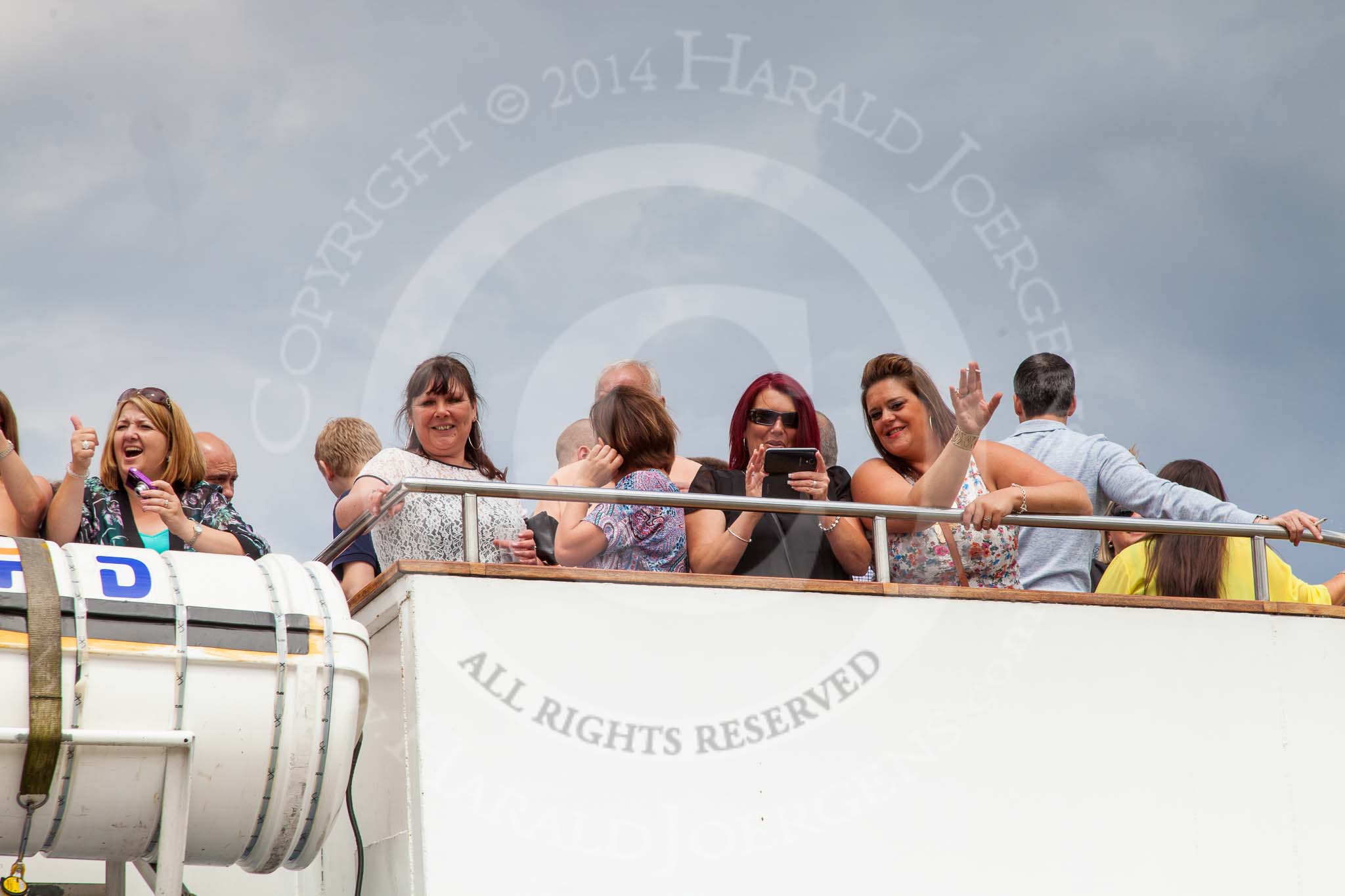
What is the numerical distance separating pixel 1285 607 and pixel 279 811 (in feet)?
10.7

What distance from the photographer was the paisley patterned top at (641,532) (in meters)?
4.05

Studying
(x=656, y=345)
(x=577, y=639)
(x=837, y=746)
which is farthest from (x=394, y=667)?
(x=656, y=345)

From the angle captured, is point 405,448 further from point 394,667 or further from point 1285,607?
point 1285,607

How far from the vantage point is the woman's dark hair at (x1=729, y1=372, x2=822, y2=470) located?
4410 millimetres

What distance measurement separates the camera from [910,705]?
13.5 ft

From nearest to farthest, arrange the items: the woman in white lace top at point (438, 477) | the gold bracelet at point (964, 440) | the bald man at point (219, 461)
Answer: the woman in white lace top at point (438, 477) → the gold bracelet at point (964, 440) → the bald man at point (219, 461)

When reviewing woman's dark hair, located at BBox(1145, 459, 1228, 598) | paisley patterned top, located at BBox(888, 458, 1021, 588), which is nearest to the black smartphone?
paisley patterned top, located at BBox(888, 458, 1021, 588)

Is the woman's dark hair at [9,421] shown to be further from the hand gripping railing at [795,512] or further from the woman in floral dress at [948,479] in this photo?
the woman in floral dress at [948,479]

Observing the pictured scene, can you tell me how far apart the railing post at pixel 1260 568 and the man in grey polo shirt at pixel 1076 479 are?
10 centimetres

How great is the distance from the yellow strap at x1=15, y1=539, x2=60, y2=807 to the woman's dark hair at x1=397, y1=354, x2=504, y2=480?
5.12 feet

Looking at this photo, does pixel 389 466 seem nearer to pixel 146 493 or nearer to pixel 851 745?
pixel 146 493

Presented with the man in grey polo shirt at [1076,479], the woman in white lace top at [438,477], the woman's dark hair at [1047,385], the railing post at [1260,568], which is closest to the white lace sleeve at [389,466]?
the woman in white lace top at [438,477]

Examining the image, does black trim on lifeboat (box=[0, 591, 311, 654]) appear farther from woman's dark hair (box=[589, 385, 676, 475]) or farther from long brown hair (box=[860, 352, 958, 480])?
long brown hair (box=[860, 352, 958, 480])

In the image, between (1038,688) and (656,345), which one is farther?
(656,345)
